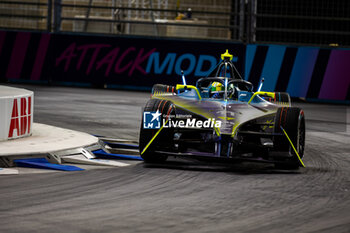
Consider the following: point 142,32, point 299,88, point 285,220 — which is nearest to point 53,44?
point 142,32

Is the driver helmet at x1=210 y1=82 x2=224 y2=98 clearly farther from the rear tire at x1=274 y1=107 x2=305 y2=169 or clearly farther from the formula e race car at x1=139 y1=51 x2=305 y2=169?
the rear tire at x1=274 y1=107 x2=305 y2=169

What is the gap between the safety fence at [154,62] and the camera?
1812 centimetres

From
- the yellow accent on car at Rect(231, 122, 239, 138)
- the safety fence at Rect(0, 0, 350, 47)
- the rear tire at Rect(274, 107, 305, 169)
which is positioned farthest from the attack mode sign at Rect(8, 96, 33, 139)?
the safety fence at Rect(0, 0, 350, 47)

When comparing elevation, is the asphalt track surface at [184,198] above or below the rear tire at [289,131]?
below

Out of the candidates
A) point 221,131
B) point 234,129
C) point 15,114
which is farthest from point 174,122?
point 15,114

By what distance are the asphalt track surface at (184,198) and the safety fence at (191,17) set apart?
32.4ft

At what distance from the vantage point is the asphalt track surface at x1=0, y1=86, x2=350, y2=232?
535cm

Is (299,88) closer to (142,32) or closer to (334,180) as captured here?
(142,32)

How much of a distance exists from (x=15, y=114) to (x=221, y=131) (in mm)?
2692

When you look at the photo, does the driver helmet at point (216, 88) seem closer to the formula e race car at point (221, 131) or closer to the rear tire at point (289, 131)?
the formula e race car at point (221, 131)

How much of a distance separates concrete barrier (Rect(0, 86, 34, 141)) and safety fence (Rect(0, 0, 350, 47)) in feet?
31.4

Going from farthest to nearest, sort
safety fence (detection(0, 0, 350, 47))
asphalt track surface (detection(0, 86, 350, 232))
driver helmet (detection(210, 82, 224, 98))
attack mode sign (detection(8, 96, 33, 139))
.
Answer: safety fence (detection(0, 0, 350, 47))
driver helmet (detection(210, 82, 224, 98))
attack mode sign (detection(8, 96, 33, 139))
asphalt track surface (detection(0, 86, 350, 232))

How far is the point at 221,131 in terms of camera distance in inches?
307

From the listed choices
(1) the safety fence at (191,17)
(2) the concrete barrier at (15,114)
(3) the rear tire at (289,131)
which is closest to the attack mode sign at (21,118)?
(2) the concrete barrier at (15,114)
